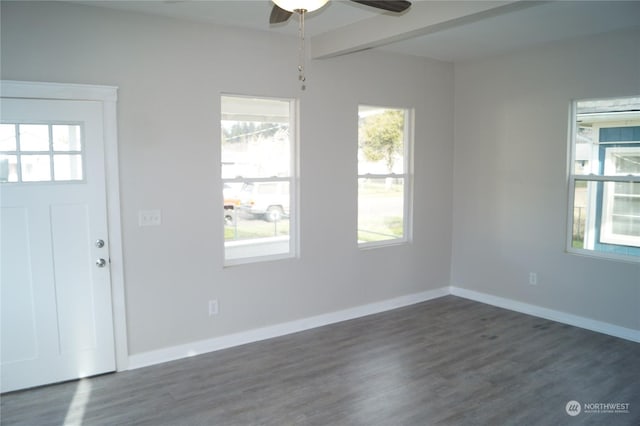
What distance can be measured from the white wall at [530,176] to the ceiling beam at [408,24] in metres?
1.86

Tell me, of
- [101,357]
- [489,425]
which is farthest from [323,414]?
[101,357]

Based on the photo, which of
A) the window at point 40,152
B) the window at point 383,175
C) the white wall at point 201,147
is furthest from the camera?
the window at point 383,175

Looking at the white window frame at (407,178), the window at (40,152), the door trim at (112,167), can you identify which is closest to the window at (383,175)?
the white window frame at (407,178)

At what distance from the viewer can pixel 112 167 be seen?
351 centimetres

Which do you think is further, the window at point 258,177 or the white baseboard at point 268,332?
the window at point 258,177

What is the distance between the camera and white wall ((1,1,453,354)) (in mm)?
3387

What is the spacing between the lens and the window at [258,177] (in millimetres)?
4117

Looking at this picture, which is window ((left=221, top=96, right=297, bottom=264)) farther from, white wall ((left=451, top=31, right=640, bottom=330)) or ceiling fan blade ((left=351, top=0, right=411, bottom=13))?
white wall ((left=451, top=31, right=640, bottom=330))

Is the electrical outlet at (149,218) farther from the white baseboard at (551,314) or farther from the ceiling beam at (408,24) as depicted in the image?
the white baseboard at (551,314)

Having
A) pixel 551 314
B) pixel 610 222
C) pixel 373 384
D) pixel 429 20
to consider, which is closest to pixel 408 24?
pixel 429 20

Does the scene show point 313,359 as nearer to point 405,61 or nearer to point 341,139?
point 341,139

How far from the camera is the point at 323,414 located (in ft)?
9.91

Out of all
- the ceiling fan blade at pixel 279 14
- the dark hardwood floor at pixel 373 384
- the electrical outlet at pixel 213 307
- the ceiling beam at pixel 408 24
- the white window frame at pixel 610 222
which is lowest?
the dark hardwood floor at pixel 373 384

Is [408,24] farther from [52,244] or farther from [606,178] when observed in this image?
[52,244]
